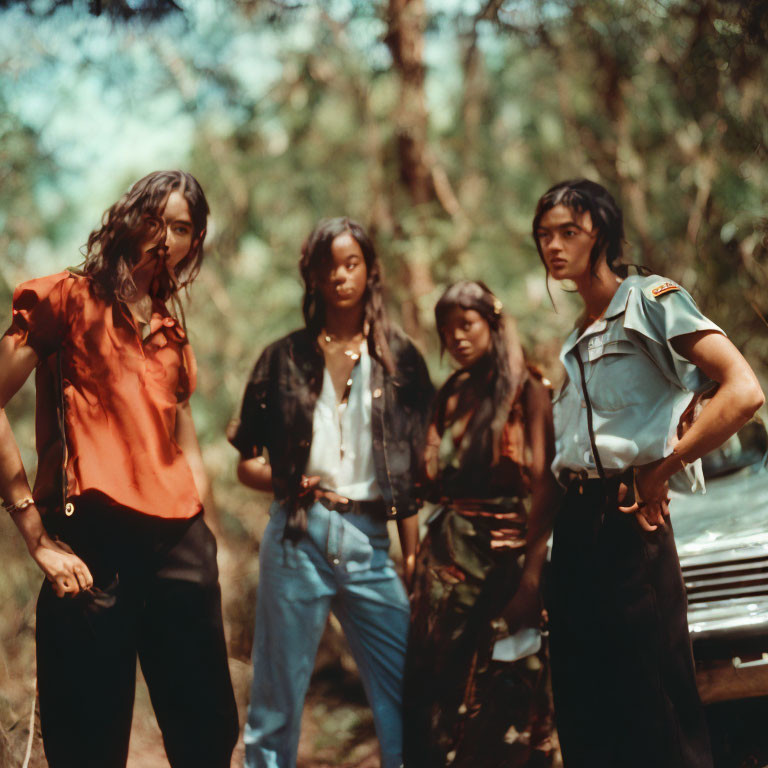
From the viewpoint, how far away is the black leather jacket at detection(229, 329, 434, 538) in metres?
3.37

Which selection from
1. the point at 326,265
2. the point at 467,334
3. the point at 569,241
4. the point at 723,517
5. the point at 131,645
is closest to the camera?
the point at 131,645

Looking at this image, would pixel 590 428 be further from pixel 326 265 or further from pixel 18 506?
pixel 18 506

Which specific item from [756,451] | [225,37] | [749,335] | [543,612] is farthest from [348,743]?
[225,37]

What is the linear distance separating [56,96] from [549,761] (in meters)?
4.47

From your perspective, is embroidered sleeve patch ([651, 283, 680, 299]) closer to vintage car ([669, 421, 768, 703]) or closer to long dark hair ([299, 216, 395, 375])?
long dark hair ([299, 216, 395, 375])

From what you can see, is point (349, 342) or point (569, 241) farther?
point (349, 342)

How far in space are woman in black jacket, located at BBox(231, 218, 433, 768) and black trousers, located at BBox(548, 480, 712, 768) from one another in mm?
759

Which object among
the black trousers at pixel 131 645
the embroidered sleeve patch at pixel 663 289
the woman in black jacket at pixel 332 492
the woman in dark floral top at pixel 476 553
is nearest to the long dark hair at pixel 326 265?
the woman in black jacket at pixel 332 492

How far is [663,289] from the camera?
275cm

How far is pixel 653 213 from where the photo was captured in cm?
945

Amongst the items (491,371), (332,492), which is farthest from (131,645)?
(491,371)

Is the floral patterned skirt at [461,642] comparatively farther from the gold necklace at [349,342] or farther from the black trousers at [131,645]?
the black trousers at [131,645]

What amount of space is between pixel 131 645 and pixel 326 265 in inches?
61.1

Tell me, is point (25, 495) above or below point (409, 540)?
above
